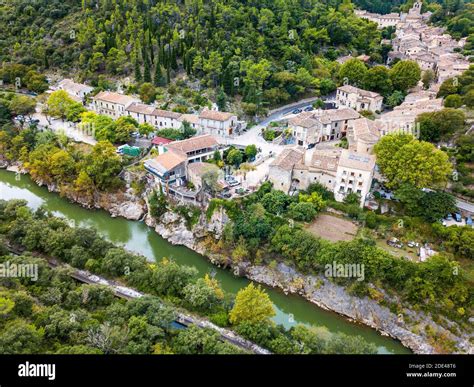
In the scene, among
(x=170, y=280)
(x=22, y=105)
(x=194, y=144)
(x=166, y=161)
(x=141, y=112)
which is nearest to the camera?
(x=170, y=280)

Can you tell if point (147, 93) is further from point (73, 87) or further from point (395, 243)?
point (395, 243)

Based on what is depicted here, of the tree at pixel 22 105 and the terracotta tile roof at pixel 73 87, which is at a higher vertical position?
the terracotta tile roof at pixel 73 87

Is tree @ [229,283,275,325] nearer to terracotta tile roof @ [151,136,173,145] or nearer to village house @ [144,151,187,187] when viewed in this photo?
village house @ [144,151,187,187]

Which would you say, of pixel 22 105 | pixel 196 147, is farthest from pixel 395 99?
pixel 22 105

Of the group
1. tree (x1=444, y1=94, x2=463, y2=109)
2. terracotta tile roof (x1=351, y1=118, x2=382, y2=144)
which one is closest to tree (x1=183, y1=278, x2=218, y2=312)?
terracotta tile roof (x1=351, y1=118, x2=382, y2=144)

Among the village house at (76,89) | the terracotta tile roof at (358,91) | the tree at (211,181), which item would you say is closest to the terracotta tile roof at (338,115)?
the terracotta tile roof at (358,91)

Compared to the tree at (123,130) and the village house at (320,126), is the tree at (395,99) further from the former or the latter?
the tree at (123,130)

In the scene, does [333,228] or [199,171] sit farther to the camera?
[199,171]
